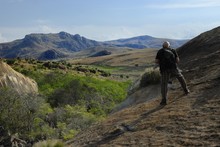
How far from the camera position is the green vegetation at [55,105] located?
34.4m

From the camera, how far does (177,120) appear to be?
12.4 m

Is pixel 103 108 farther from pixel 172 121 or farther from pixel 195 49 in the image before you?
pixel 172 121

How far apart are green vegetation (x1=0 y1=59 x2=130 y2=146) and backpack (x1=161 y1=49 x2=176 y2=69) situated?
13.2 meters

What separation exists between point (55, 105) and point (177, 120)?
3800 cm

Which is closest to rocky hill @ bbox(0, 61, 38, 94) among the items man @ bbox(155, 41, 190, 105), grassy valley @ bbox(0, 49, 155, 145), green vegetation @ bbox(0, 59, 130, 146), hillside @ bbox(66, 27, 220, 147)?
grassy valley @ bbox(0, 49, 155, 145)

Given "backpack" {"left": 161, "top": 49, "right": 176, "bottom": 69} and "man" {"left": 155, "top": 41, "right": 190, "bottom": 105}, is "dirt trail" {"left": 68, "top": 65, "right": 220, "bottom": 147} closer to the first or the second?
"man" {"left": 155, "top": 41, "right": 190, "bottom": 105}

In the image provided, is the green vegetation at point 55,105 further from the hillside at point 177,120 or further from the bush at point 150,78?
the hillside at point 177,120

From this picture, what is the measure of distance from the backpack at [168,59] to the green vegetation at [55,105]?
520 inches

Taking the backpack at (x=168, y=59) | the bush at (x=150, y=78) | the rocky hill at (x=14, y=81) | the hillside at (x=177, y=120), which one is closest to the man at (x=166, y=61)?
the backpack at (x=168, y=59)

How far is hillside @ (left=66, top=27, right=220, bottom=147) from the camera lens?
1103cm

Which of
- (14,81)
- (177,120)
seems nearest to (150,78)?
(177,120)

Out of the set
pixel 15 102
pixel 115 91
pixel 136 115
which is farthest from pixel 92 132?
pixel 115 91

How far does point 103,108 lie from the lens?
1802 inches

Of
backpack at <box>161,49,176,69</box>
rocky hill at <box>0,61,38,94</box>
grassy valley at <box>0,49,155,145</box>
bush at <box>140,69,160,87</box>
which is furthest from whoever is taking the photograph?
rocky hill at <box>0,61,38,94</box>
